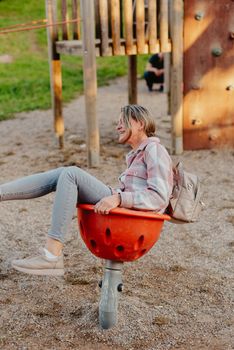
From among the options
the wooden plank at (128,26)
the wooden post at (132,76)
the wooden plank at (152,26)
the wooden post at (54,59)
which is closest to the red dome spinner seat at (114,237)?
the wooden plank at (128,26)

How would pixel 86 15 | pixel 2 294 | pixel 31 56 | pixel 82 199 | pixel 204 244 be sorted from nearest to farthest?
pixel 82 199
pixel 2 294
pixel 204 244
pixel 86 15
pixel 31 56

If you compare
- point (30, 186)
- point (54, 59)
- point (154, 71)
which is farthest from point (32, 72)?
point (30, 186)

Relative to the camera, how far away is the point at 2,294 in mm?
3604

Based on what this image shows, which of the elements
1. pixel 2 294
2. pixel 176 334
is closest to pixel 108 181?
pixel 2 294

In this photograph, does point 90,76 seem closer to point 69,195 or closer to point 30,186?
point 30,186

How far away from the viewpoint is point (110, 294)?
10.3 ft

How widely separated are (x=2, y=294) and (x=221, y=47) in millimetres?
4044

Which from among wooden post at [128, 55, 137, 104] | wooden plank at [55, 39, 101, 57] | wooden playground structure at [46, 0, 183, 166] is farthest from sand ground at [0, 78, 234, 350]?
wooden post at [128, 55, 137, 104]

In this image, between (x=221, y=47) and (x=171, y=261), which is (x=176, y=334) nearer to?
(x=171, y=261)

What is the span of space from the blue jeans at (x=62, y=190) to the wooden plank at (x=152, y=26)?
352 cm

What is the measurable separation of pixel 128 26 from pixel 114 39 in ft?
0.64

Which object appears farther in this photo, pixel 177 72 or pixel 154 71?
pixel 154 71

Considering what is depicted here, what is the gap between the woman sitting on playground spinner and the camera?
3008mm

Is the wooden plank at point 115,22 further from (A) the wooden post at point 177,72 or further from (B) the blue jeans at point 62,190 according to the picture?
(B) the blue jeans at point 62,190
